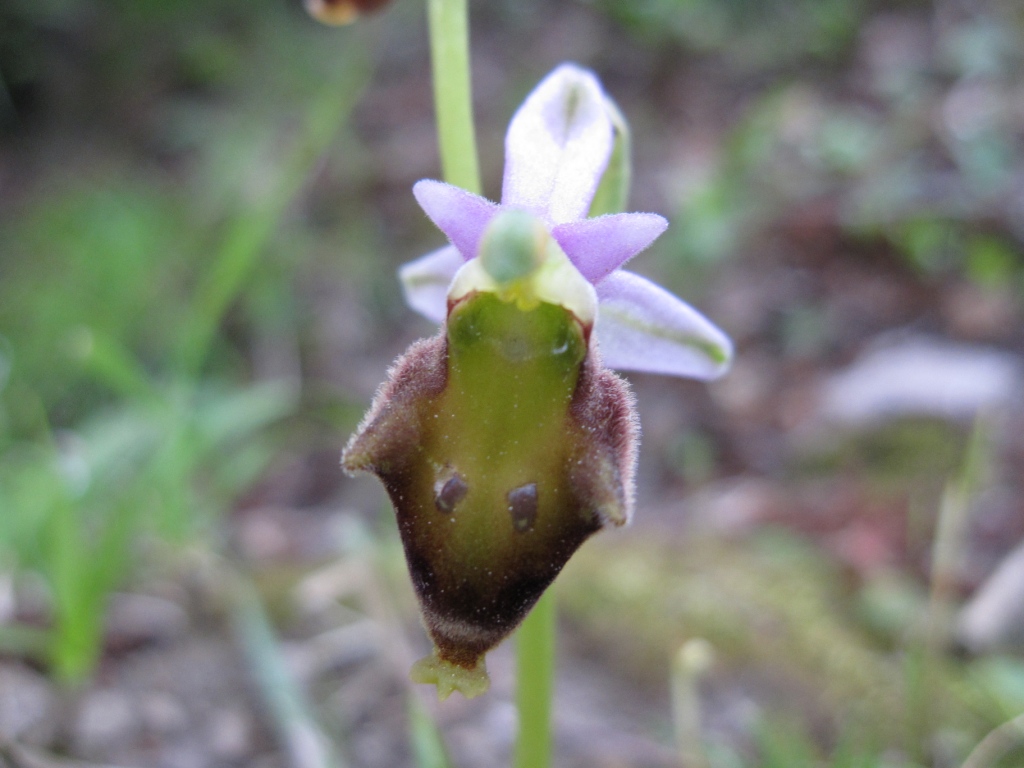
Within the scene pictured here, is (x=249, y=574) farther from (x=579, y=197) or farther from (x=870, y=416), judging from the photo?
(x=870, y=416)

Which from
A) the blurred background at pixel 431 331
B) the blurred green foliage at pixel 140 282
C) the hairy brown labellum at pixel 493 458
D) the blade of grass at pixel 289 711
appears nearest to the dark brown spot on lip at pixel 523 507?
the hairy brown labellum at pixel 493 458

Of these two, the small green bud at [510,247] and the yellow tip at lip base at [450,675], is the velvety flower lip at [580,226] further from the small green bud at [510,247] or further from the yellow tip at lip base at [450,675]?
the yellow tip at lip base at [450,675]

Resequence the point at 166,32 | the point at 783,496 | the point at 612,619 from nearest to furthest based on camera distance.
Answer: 1. the point at 612,619
2. the point at 783,496
3. the point at 166,32

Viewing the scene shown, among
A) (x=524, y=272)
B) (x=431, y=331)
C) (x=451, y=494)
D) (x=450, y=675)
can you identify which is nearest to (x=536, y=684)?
(x=450, y=675)

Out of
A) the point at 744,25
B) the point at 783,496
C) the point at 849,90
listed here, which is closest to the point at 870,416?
the point at 783,496

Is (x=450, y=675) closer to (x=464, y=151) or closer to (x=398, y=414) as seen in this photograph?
(x=398, y=414)

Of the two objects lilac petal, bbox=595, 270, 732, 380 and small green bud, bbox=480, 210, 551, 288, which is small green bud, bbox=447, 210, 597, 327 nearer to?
small green bud, bbox=480, 210, 551, 288

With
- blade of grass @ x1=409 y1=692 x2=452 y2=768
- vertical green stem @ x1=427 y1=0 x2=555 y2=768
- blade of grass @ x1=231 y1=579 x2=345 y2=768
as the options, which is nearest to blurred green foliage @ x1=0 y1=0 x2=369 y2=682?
blade of grass @ x1=231 y1=579 x2=345 y2=768
